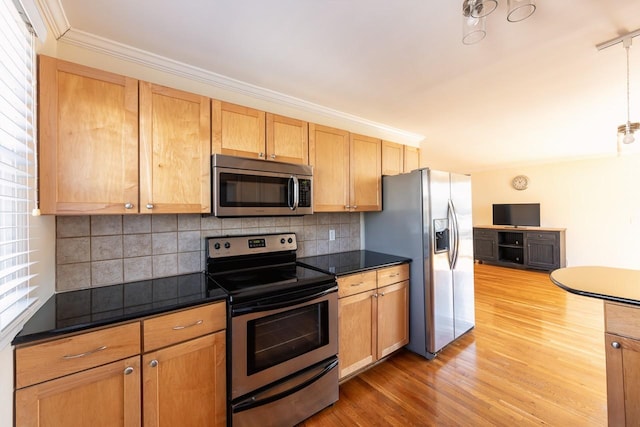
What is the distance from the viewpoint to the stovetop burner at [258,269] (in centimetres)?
163

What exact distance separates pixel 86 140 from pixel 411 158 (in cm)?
301

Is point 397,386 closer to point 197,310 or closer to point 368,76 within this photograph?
point 197,310

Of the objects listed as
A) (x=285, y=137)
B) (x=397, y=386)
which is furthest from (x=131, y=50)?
(x=397, y=386)

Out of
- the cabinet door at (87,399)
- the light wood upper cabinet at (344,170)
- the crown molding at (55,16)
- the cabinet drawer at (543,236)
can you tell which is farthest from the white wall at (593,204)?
the crown molding at (55,16)

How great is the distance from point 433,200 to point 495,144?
9.07 ft

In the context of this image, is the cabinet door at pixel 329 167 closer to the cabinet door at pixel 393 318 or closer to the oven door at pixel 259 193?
the oven door at pixel 259 193

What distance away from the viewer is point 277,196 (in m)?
2.03

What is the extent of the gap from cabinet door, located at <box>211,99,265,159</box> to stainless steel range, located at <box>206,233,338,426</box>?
674 mm

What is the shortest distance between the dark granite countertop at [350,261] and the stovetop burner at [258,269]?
0.15m

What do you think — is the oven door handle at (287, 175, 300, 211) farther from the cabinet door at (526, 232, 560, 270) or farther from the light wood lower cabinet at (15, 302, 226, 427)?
the cabinet door at (526, 232, 560, 270)

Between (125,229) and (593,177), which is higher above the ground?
(593,177)

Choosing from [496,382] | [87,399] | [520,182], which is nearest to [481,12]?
[87,399]

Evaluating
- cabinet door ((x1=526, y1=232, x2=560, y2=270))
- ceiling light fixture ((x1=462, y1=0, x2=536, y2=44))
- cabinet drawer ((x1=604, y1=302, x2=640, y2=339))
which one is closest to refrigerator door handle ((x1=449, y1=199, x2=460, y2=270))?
cabinet drawer ((x1=604, y1=302, x2=640, y2=339))

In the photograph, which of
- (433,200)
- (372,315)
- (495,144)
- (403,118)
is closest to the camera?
(372,315)
